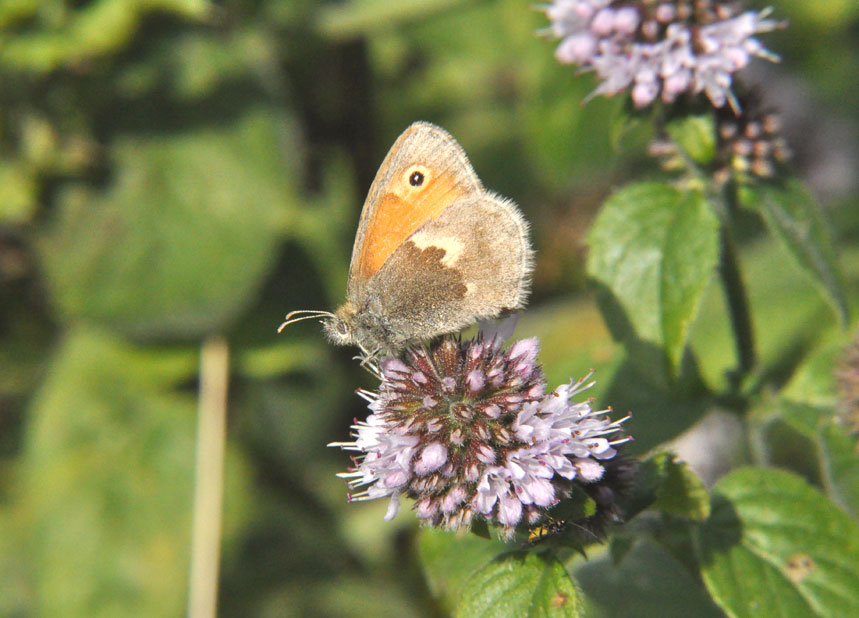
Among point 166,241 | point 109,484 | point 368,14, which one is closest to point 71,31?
point 166,241

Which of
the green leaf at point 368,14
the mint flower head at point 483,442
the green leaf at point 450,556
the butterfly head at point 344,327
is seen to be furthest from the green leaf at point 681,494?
the green leaf at point 368,14

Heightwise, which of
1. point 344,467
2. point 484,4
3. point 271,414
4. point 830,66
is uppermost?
point 484,4

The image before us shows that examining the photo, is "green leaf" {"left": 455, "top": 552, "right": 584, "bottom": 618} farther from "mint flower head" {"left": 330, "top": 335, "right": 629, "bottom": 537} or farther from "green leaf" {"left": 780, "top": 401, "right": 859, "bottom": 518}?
"green leaf" {"left": 780, "top": 401, "right": 859, "bottom": 518}

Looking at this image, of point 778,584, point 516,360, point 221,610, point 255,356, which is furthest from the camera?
point 255,356

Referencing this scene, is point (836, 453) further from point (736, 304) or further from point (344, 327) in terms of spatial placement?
point (344, 327)

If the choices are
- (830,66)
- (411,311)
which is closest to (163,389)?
(411,311)

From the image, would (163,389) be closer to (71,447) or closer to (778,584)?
(71,447)

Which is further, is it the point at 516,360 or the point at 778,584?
the point at 778,584
